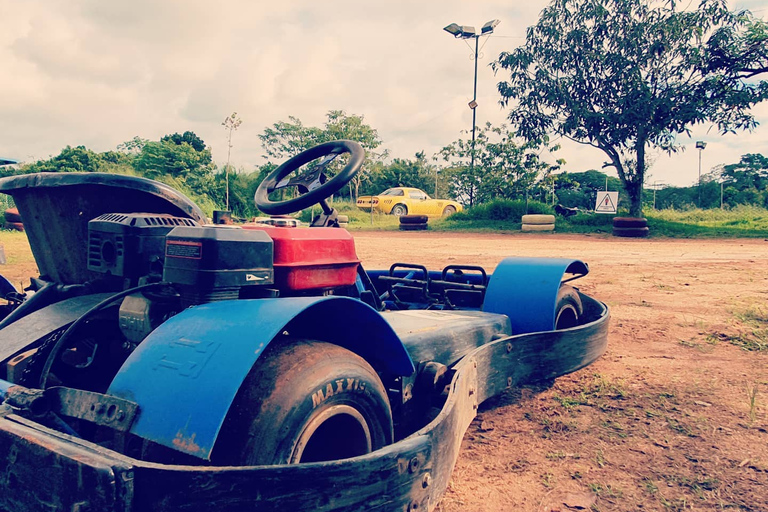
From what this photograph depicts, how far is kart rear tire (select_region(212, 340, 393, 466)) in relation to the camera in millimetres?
1535

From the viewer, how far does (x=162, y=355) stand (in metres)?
1.61

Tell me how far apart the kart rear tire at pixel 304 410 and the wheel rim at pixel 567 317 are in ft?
6.92

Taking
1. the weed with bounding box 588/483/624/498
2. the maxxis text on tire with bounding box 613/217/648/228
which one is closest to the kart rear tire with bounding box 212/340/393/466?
the weed with bounding box 588/483/624/498

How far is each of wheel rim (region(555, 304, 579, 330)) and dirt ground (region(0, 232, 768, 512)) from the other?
1.04 feet

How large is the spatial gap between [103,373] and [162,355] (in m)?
0.72

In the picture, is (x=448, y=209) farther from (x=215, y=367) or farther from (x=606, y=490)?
(x=215, y=367)

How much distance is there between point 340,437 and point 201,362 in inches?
21.0

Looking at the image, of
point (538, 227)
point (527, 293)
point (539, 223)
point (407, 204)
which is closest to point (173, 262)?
point (527, 293)

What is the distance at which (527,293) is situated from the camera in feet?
11.5

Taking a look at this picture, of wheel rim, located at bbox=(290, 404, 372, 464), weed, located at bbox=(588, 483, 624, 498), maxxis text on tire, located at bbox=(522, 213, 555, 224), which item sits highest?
maxxis text on tire, located at bbox=(522, 213, 555, 224)

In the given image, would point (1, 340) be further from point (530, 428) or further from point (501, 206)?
point (501, 206)

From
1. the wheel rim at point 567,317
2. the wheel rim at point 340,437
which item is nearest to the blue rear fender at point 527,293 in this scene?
the wheel rim at point 567,317

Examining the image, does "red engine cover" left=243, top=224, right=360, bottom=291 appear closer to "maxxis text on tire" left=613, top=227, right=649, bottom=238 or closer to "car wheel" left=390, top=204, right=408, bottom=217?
"maxxis text on tire" left=613, top=227, right=649, bottom=238

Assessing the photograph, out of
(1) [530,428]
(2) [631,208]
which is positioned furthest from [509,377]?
(2) [631,208]
